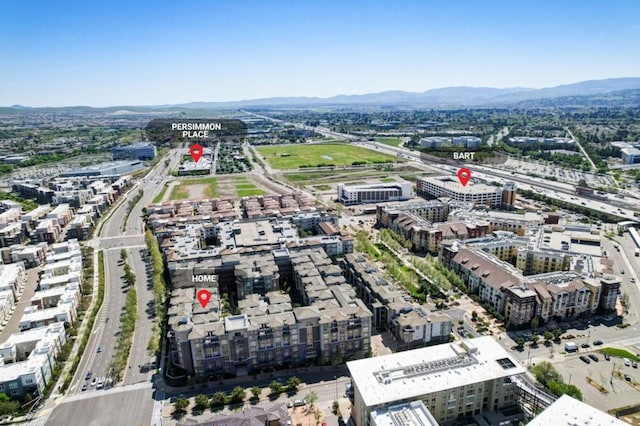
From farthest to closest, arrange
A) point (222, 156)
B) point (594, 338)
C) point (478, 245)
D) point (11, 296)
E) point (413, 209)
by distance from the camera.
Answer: point (222, 156) → point (413, 209) → point (478, 245) → point (11, 296) → point (594, 338)

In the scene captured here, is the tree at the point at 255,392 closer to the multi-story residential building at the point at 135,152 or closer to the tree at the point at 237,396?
the tree at the point at 237,396

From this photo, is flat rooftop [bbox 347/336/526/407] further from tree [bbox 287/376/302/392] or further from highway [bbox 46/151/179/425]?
highway [bbox 46/151/179/425]

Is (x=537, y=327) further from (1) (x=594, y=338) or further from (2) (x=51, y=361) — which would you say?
(2) (x=51, y=361)

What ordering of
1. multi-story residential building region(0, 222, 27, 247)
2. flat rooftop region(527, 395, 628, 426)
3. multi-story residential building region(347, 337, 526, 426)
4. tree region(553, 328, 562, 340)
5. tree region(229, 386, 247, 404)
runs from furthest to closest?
multi-story residential building region(0, 222, 27, 247) → tree region(553, 328, 562, 340) → tree region(229, 386, 247, 404) → multi-story residential building region(347, 337, 526, 426) → flat rooftop region(527, 395, 628, 426)

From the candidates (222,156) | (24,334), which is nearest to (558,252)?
(24,334)

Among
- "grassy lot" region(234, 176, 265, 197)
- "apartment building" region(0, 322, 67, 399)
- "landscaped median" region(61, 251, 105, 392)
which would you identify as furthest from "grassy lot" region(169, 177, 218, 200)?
"apartment building" region(0, 322, 67, 399)
